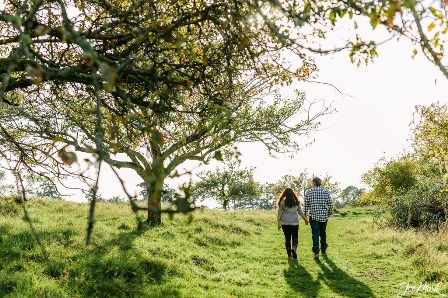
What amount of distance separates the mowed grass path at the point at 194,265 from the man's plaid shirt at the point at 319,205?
1322 millimetres

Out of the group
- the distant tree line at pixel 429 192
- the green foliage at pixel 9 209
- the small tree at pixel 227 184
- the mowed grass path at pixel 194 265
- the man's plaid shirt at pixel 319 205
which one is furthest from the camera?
the small tree at pixel 227 184

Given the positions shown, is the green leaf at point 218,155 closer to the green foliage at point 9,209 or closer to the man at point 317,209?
the man at point 317,209

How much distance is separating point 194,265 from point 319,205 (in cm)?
406

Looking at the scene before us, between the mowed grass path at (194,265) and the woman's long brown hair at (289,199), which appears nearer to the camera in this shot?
the mowed grass path at (194,265)

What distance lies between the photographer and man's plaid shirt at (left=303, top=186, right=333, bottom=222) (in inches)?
470

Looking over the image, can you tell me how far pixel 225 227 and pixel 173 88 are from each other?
14.3 m

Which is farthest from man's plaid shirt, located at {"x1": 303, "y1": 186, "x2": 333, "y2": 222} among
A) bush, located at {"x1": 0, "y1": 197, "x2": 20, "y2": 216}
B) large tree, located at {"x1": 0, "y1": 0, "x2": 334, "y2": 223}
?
bush, located at {"x1": 0, "y1": 197, "x2": 20, "y2": 216}

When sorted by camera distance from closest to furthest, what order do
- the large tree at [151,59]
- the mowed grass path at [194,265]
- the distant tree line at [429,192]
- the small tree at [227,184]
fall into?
the large tree at [151,59], the mowed grass path at [194,265], the distant tree line at [429,192], the small tree at [227,184]

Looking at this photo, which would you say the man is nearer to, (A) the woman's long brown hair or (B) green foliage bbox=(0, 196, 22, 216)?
(A) the woman's long brown hair

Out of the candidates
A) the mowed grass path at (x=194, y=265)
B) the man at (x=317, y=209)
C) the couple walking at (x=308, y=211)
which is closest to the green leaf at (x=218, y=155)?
the mowed grass path at (x=194, y=265)

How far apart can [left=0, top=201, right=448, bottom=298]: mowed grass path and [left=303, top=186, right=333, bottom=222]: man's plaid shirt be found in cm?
132

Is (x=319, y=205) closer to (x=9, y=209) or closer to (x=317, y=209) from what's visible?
(x=317, y=209)

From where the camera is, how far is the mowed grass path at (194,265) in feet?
25.9

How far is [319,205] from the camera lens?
11953mm
